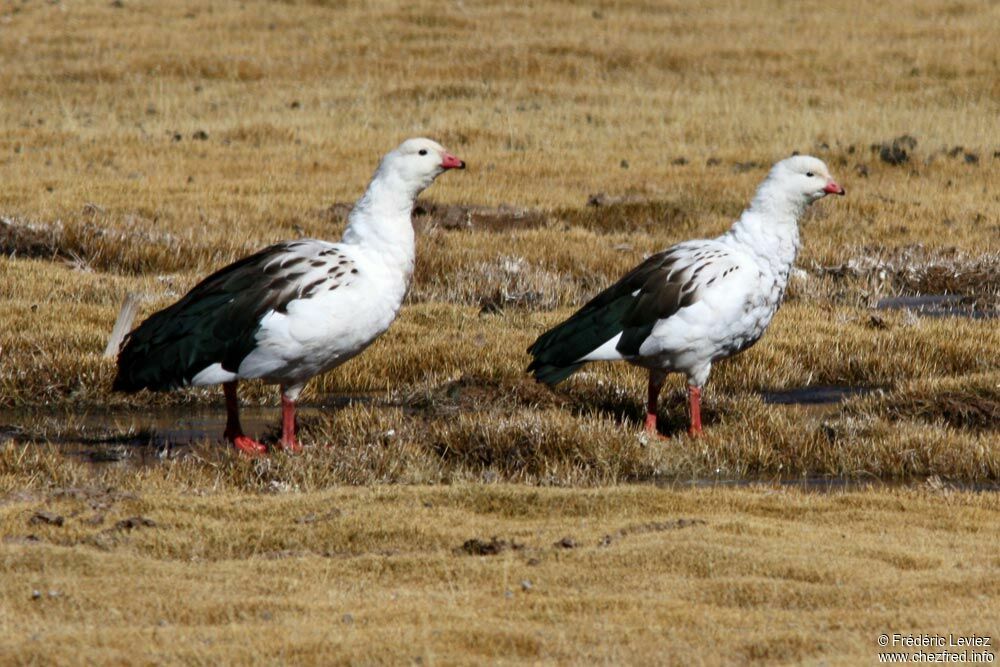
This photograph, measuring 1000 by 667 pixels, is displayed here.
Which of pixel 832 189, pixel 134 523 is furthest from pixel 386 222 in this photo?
pixel 832 189

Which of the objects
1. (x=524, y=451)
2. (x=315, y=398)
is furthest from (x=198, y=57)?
(x=524, y=451)

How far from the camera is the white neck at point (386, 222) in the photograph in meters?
9.99

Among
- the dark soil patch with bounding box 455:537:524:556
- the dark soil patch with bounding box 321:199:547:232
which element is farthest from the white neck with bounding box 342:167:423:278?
the dark soil patch with bounding box 321:199:547:232

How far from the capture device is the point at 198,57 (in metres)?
35.1

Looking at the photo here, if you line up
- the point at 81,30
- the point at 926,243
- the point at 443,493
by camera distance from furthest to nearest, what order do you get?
the point at 81,30, the point at 926,243, the point at 443,493

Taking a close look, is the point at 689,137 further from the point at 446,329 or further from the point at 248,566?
the point at 248,566

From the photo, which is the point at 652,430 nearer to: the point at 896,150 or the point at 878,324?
the point at 878,324

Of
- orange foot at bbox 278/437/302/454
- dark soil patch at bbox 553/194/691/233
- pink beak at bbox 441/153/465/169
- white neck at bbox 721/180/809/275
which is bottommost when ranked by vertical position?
dark soil patch at bbox 553/194/691/233

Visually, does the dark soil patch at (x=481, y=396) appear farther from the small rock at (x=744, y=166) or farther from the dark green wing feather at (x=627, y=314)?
the small rock at (x=744, y=166)

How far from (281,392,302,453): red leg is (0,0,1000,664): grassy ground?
199 mm

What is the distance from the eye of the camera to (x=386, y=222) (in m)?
10.1

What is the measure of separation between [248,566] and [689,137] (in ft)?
67.8

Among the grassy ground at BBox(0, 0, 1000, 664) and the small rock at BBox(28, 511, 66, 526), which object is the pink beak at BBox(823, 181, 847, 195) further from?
the small rock at BBox(28, 511, 66, 526)

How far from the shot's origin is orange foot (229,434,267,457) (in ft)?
32.7
